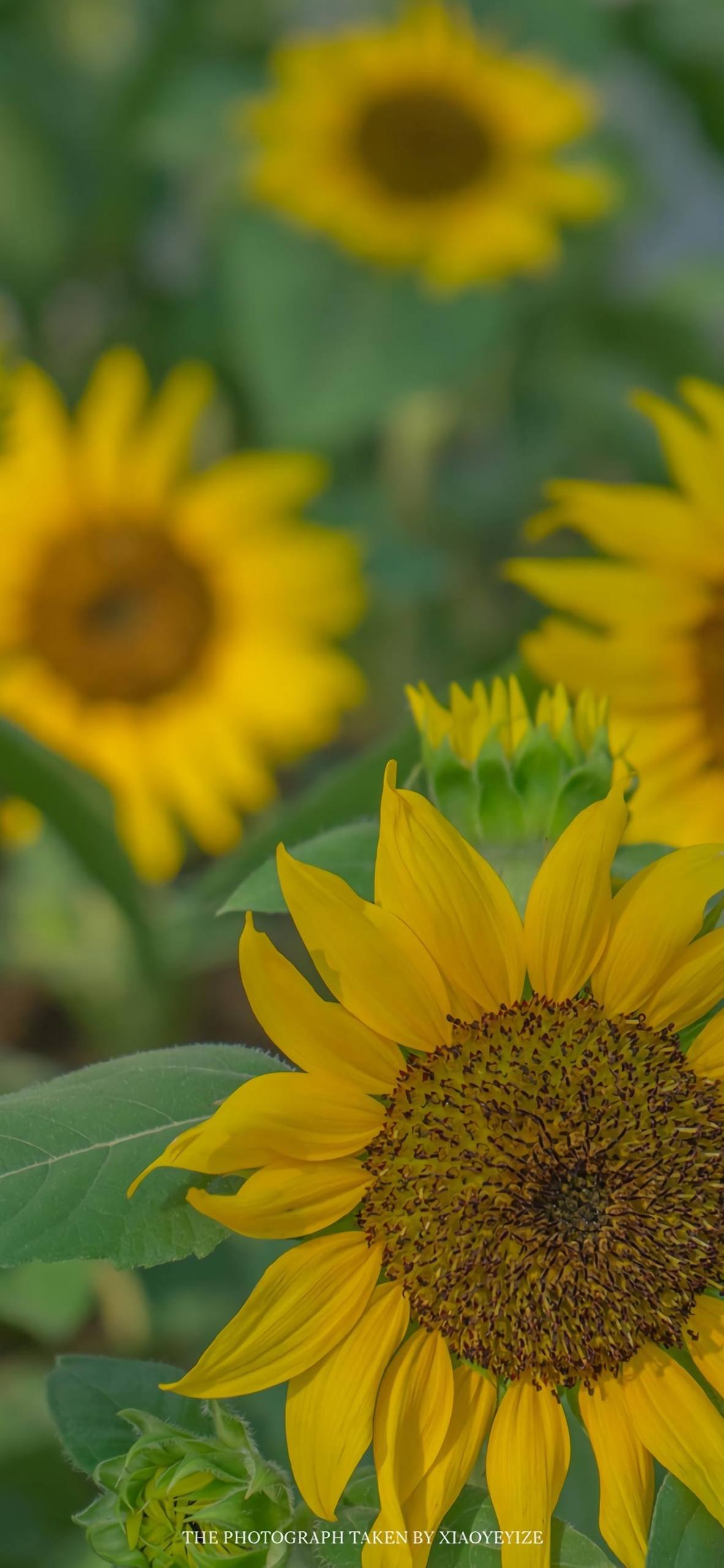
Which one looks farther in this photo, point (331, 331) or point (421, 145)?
point (331, 331)

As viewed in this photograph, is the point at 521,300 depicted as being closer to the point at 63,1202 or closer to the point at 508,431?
the point at 508,431

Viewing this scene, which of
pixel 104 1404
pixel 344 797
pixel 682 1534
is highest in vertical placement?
pixel 344 797

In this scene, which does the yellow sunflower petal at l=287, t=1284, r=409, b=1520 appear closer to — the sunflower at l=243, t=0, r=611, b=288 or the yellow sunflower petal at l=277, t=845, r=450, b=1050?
the yellow sunflower petal at l=277, t=845, r=450, b=1050

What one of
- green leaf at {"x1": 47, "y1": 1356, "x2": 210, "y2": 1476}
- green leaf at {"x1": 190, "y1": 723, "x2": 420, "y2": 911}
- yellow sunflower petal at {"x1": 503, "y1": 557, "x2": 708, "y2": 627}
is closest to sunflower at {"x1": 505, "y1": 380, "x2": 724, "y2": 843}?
yellow sunflower petal at {"x1": 503, "y1": 557, "x2": 708, "y2": 627}

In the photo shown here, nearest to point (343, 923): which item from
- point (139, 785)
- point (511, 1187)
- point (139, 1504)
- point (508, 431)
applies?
point (511, 1187)

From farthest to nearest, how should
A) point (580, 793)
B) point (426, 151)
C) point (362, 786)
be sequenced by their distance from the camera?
1. point (426, 151)
2. point (362, 786)
3. point (580, 793)

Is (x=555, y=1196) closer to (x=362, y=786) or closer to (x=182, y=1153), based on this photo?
(x=182, y=1153)

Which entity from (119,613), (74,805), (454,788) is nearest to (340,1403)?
(454,788)
